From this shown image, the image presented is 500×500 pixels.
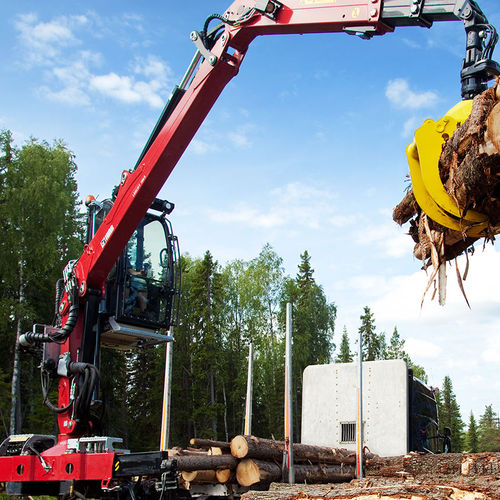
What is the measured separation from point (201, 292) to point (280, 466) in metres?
26.7

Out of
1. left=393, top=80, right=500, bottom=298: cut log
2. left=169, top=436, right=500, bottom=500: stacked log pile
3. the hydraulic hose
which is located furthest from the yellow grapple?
the hydraulic hose

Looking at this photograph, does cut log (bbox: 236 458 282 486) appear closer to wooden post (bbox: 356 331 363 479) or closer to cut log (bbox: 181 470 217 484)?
cut log (bbox: 181 470 217 484)

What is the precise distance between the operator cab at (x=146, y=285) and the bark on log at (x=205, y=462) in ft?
5.87

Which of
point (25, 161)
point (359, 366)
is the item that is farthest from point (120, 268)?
point (25, 161)

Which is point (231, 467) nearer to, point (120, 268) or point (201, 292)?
point (120, 268)

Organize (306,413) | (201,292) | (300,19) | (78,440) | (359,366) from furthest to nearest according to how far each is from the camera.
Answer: (201,292) < (306,413) < (359,366) < (78,440) < (300,19)

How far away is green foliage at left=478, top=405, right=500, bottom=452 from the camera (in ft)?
205

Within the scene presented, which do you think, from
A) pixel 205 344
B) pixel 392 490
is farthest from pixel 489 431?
pixel 392 490

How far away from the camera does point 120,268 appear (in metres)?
8.29

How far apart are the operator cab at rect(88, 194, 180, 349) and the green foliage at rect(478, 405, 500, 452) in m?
51.6

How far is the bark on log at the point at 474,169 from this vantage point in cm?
354

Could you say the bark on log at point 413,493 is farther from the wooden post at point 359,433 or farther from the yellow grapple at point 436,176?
the wooden post at point 359,433

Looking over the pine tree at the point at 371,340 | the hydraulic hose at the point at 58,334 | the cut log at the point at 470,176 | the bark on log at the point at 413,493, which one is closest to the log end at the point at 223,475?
the hydraulic hose at the point at 58,334

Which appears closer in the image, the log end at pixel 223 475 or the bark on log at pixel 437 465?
the bark on log at pixel 437 465
